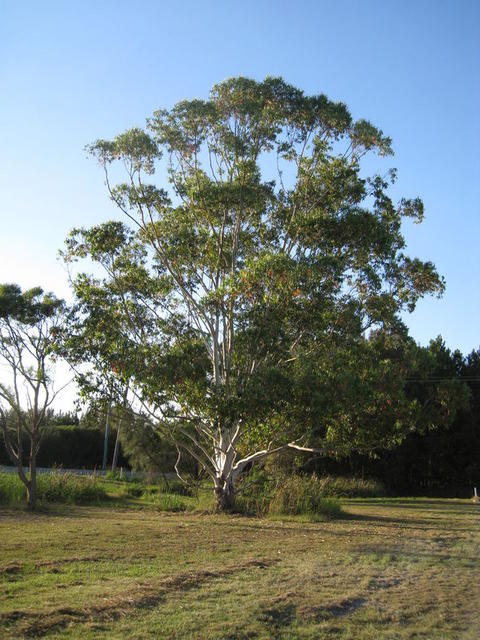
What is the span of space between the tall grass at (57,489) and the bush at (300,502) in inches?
240

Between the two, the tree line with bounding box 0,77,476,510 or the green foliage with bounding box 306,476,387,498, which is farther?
the green foliage with bounding box 306,476,387,498

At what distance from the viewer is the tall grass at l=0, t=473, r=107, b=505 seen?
18203 millimetres

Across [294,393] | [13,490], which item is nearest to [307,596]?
[294,393]

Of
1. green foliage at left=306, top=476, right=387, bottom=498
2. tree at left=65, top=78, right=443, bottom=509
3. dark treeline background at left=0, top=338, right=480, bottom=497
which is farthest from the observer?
dark treeline background at left=0, top=338, right=480, bottom=497

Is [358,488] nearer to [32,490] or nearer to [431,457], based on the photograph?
[431,457]

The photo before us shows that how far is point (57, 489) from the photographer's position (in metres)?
19.5

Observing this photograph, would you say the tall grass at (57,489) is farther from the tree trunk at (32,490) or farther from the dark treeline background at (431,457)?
the dark treeline background at (431,457)

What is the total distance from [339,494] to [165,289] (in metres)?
14.9

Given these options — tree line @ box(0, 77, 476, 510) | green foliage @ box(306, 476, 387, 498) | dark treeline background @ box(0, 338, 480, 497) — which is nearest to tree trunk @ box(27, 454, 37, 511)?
tree line @ box(0, 77, 476, 510)

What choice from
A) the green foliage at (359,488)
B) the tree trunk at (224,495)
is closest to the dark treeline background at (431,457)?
the green foliage at (359,488)

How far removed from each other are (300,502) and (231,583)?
1081 centimetres

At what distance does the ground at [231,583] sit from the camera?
5.35 meters

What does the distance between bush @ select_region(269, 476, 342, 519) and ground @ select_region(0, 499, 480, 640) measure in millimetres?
4171

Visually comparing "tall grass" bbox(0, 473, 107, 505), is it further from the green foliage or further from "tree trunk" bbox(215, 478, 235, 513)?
the green foliage
